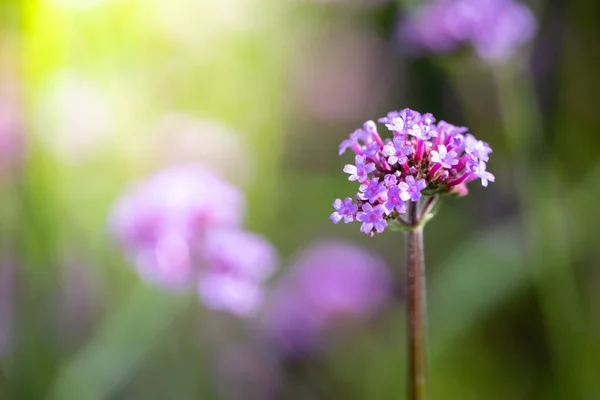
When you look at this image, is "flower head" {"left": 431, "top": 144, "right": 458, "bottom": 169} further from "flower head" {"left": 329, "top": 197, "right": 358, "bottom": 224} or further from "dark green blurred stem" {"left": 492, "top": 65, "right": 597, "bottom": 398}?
"dark green blurred stem" {"left": 492, "top": 65, "right": 597, "bottom": 398}

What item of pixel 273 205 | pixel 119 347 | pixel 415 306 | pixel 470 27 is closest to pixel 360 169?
pixel 415 306

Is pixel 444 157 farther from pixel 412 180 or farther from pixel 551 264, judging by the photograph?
pixel 551 264


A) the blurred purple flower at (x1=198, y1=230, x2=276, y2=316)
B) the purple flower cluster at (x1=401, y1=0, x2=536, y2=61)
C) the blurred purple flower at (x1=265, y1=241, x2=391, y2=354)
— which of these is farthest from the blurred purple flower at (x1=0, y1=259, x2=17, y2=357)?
the purple flower cluster at (x1=401, y1=0, x2=536, y2=61)

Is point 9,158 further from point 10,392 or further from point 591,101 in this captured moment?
point 591,101

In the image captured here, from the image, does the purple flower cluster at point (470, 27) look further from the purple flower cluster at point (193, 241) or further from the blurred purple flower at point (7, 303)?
the blurred purple flower at point (7, 303)

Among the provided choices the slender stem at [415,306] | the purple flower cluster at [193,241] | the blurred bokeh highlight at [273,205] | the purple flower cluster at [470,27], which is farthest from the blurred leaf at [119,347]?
the purple flower cluster at [470,27]

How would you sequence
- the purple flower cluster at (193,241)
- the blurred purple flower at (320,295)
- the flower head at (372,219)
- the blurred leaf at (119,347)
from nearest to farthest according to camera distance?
the flower head at (372,219), the blurred leaf at (119,347), the purple flower cluster at (193,241), the blurred purple flower at (320,295)

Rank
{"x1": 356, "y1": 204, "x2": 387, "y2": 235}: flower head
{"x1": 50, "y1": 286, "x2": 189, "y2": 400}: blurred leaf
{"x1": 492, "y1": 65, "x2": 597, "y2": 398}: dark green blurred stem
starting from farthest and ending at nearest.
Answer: {"x1": 492, "y1": 65, "x2": 597, "y2": 398}: dark green blurred stem, {"x1": 50, "y1": 286, "x2": 189, "y2": 400}: blurred leaf, {"x1": 356, "y1": 204, "x2": 387, "y2": 235}: flower head
